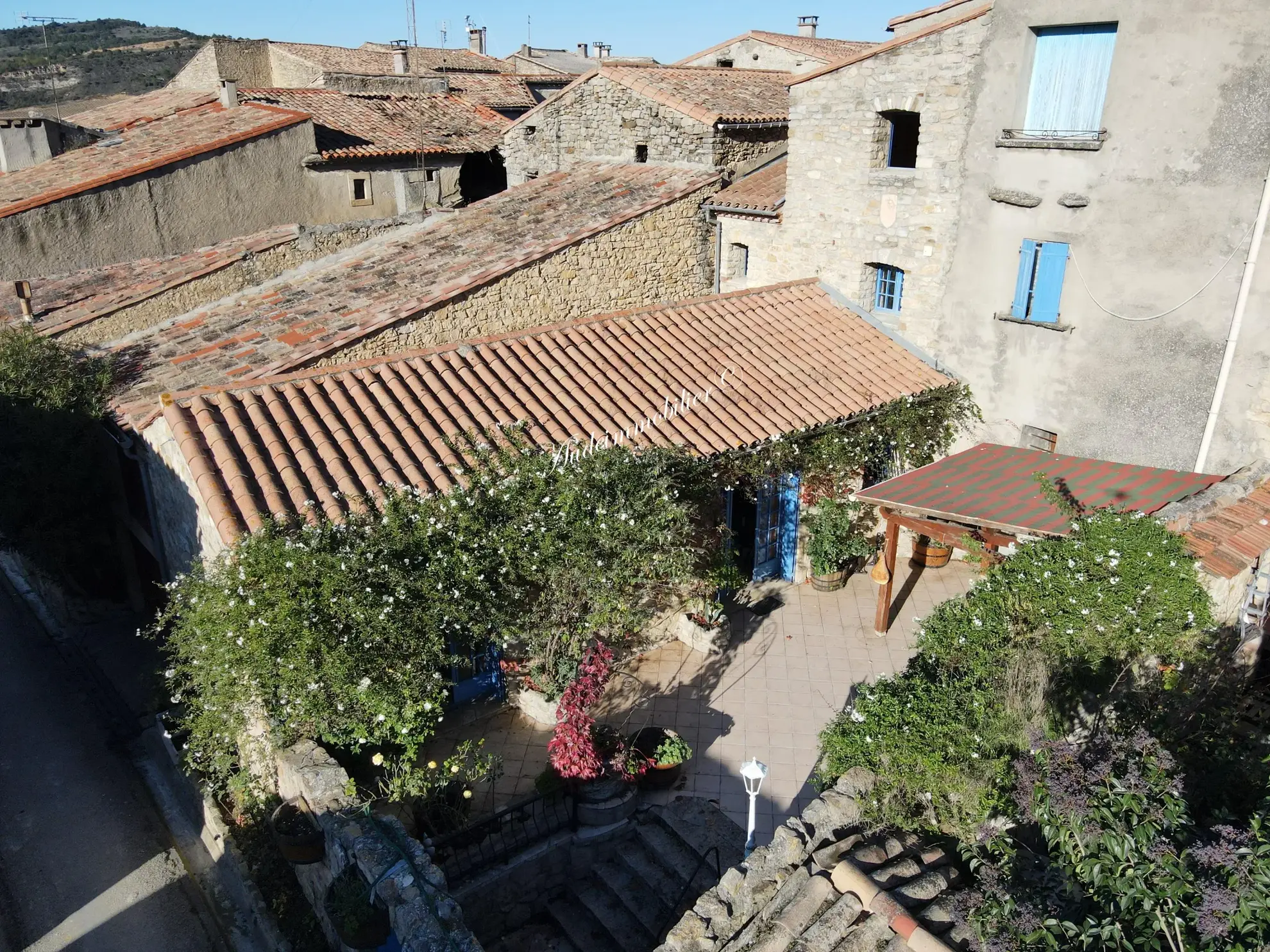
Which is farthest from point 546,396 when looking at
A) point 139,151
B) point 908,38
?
point 139,151

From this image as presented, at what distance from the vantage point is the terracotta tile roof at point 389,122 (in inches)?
801

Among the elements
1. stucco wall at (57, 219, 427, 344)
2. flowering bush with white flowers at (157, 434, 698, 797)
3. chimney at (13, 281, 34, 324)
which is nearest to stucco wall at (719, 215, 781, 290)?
flowering bush with white flowers at (157, 434, 698, 797)

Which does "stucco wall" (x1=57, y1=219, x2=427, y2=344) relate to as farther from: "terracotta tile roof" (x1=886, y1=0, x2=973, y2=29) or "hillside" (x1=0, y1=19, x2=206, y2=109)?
"hillside" (x1=0, y1=19, x2=206, y2=109)

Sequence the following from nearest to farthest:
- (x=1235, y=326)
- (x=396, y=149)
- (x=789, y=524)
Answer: (x=1235, y=326) < (x=789, y=524) < (x=396, y=149)

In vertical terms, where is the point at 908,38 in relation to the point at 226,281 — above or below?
above

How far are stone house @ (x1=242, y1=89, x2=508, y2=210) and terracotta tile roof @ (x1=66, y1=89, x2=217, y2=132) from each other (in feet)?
5.59

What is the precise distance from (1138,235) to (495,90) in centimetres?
2067

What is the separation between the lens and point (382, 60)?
3161 cm

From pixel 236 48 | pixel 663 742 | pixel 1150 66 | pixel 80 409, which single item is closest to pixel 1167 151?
pixel 1150 66

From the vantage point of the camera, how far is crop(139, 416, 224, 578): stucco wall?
9.51 meters

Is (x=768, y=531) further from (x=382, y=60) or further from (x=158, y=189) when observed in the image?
(x=382, y=60)

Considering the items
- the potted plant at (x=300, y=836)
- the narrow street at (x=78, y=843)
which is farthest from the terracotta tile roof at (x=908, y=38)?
the narrow street at (x=78, y=843)

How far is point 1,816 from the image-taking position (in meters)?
10.2

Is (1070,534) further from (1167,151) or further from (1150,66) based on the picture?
(1150,66)
